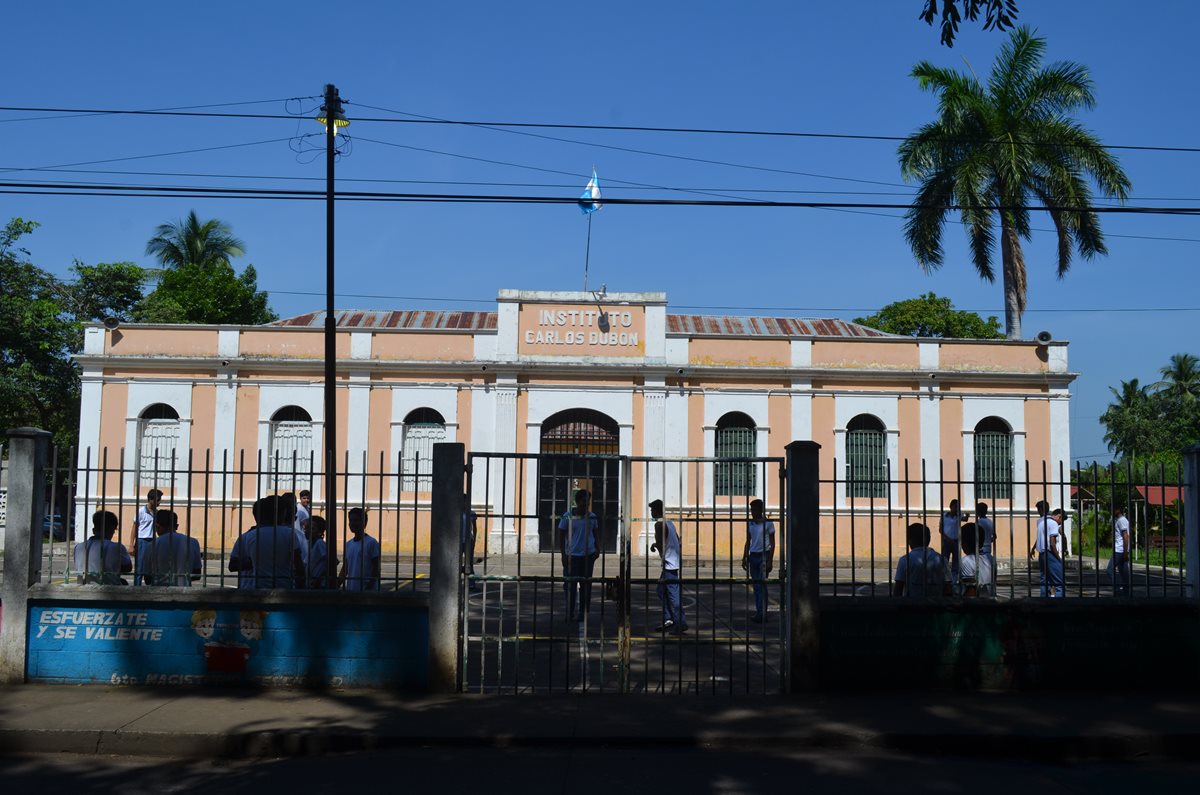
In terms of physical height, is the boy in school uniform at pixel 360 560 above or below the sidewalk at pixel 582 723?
above

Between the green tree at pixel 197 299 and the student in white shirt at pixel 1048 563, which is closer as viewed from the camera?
the student in white shirt at pixel 1048 563

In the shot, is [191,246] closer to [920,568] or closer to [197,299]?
[197,299]

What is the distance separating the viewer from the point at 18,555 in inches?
341

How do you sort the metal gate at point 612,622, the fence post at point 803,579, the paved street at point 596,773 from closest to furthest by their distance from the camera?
the paved street at point 596,773, the metal gate at point 612,622, the fence post at point 803,579

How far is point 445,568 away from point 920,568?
14.3 ft

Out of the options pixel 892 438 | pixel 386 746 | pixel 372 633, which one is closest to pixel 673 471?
pixel 892 438

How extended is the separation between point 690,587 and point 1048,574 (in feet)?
26.6

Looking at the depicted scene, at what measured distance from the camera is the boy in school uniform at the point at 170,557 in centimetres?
888

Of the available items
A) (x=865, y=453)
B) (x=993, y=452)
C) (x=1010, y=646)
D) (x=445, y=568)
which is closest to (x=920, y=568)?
(x=1010, y=646)

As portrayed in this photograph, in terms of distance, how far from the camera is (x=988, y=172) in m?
24.9

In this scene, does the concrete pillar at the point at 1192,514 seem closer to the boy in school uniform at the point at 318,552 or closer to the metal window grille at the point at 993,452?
the boy in school uniform at the point at 318,552

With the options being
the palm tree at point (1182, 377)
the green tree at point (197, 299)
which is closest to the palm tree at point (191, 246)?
the green tree at point (197, 299)

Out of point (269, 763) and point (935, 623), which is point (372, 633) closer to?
point (269, 763)

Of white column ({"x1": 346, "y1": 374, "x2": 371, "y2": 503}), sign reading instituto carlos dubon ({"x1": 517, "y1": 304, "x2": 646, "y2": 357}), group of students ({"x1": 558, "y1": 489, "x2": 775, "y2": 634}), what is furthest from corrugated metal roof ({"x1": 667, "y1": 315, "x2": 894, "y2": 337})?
group of students ({"x1": 558, "y1": 489, "x2": 775, "y2": 634})
